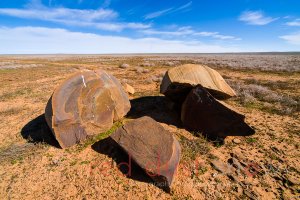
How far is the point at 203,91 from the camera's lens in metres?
7.09

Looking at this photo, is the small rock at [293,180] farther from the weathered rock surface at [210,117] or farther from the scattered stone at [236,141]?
the scattered stone at [236,141]

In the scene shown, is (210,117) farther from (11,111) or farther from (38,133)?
(11,111)

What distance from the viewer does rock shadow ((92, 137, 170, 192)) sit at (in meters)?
5.27

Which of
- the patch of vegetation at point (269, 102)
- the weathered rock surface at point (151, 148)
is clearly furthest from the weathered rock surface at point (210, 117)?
the patch of vegetation at point (269, 102)

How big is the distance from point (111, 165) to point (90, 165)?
0.63m

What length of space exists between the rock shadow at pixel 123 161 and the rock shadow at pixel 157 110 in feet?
8.23

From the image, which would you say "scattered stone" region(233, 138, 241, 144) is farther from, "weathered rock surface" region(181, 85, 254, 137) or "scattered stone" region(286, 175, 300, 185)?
"scattered stone" region(286, 175, 300, 185)

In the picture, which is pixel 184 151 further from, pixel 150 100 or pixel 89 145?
pixel 150 100

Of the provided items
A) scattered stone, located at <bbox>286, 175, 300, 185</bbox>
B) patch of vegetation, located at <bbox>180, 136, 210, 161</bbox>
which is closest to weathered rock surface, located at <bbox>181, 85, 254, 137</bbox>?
patch of vegetation, located at <bbox>180, 136, 210, 161</bbox>

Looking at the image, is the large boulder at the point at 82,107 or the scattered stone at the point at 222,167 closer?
→ the scattered stone at the point at 222,167

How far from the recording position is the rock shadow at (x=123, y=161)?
208 inches

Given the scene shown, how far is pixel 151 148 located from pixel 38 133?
4852mm

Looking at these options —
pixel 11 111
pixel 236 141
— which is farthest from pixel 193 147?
pixel 11 111

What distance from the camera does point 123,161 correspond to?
5793 millimetres
